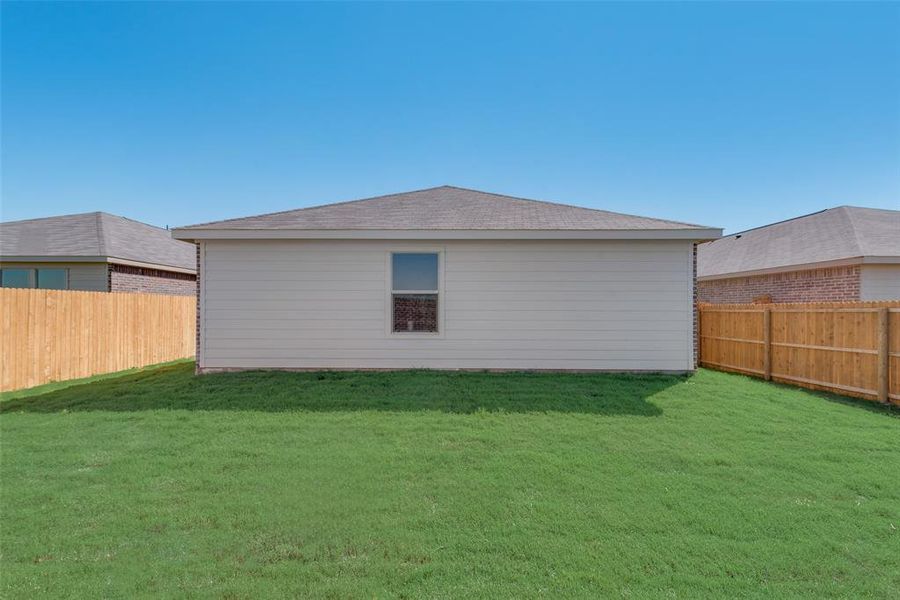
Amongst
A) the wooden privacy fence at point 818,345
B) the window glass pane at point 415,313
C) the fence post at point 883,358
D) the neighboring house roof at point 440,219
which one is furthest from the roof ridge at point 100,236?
the fence post at point 883,358

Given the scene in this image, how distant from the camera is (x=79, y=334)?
9500mm

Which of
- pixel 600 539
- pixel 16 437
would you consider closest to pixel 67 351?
pixel 16 437

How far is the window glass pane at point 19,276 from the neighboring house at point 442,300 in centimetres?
912

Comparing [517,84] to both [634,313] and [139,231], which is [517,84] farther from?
[139,231]

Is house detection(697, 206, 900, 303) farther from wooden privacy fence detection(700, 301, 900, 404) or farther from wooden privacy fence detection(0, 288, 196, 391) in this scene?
wooden privacy fence detection(0, 288, 196, 391)

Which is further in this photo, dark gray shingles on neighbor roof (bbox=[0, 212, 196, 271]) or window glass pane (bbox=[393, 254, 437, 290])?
dark gray shingles on neighbor roof (bbox=[0, 212, 196, 271])

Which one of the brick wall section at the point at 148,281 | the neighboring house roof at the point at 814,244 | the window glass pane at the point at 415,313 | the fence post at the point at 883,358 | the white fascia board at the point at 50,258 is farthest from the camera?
the brick wall section at the point at 148,281

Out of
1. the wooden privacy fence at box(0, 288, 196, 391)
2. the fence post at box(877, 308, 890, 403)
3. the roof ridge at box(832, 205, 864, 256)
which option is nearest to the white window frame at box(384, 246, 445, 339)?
the wooden privacy fence at box(0, 288, 196, 391)

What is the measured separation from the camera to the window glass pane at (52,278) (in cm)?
1352

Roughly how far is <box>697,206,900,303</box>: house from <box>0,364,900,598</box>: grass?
652 cm

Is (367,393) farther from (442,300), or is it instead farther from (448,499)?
(448,499)

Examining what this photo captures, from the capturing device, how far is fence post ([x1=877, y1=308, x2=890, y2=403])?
727 centimetres

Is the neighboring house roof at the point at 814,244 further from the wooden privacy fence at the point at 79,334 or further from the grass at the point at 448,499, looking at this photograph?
the wooden privacy fence at the point at 79,334

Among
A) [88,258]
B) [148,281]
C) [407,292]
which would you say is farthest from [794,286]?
[88,258]
